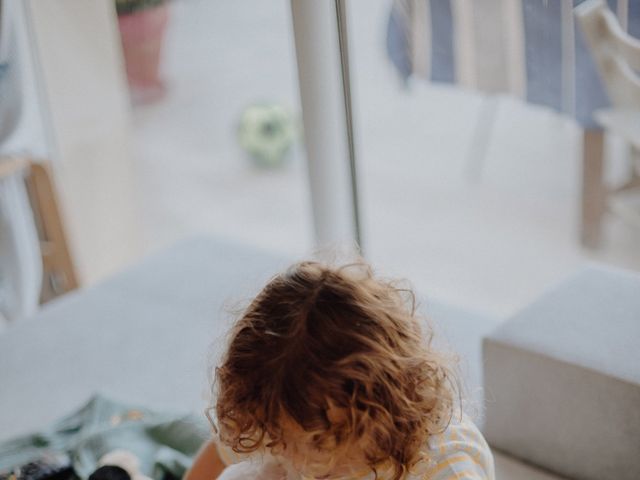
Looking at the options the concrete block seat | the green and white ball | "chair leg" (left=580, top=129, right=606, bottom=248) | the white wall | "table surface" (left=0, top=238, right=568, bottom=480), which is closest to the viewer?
the concrete block seat

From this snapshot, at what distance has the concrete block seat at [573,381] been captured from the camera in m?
1.08

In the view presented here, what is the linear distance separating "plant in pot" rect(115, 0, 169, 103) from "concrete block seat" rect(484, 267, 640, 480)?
237 centimetres

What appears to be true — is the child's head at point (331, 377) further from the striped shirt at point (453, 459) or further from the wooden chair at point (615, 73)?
the wooden chair at point (615, 73)

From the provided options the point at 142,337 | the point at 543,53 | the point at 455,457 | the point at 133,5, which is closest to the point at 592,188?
the point at 543,53

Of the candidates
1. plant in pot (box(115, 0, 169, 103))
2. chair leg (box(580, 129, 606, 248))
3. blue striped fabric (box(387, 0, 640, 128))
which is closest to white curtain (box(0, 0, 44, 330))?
blue striped fabric (box(387, 0, 640, 128))

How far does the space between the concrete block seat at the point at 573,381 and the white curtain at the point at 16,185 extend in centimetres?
112

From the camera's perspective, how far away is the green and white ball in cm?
292

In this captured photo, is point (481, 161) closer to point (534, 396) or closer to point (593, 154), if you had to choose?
point (593, 154)

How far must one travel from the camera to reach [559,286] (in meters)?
1.26

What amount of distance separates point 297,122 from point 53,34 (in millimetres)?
1148

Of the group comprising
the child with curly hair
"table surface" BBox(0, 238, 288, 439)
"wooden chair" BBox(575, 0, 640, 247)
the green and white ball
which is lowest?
"table surface" BBox(0, 238, 288, 439)

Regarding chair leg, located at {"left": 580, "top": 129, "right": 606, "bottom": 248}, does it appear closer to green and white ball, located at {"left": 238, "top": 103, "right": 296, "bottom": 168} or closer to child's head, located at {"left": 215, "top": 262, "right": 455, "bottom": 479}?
child's head, located at {"left": 215, "top": 262, "right": 455, "bottom": 479}

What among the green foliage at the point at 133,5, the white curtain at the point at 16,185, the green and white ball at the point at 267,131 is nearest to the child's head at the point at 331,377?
the white curtain at the point at 16,185

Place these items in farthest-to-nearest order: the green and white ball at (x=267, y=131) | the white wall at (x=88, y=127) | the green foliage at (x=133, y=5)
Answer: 1. the green foliage at (x=133, y=5)
2. the green and white ball at (x=267, y=131)
3. the white wall at (x=88, y=127)
